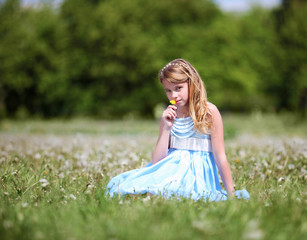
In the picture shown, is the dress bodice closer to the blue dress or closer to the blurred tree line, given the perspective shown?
the blue dress

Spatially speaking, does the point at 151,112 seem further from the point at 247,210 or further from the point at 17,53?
the point at 247,210

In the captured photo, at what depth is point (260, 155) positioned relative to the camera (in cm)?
562

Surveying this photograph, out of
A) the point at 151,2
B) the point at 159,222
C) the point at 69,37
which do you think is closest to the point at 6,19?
the point at 69,37

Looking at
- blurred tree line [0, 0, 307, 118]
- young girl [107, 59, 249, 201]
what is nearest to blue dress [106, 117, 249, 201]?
young girl [107, 59, 249, 201]

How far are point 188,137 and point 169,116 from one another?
1.21ft

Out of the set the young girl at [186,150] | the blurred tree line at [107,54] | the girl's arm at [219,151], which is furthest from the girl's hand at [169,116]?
the blurred tree line at [107,54]

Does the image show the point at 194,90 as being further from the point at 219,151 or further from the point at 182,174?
the point at 182,174

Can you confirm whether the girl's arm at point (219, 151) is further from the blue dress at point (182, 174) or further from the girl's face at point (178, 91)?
the girl's face at point (178, 91)

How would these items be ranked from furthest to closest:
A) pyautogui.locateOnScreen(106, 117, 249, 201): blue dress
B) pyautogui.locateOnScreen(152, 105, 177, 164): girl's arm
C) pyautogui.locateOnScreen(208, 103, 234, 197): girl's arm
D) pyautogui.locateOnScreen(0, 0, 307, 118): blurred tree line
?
Result: pyautogui.locateOnScreen(0, 0, 307, 118): blurred tree line → pyautogui.locateOnScreen(152, 105, 177, 164): girl's arm → pyautogui.locateOnScreen(208, 103, 234, 197): girl's arm → pyautogui.locateOnScreen(106, 117, 249, 201): blue dress

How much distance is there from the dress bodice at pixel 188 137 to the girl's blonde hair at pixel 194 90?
11 cm

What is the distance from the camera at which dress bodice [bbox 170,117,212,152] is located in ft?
12.2

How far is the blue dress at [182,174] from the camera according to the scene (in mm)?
3291

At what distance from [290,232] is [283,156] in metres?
3.33

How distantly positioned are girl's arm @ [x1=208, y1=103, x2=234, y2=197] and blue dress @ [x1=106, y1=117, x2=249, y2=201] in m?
0.12
